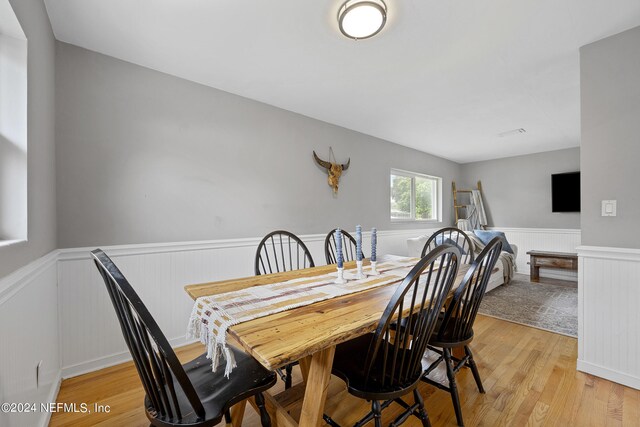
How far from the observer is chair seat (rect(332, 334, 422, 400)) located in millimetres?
1085

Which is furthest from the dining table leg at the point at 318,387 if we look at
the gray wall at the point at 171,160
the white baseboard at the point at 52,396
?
the gray wall at the point at 171,160

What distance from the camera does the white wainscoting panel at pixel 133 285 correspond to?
1.91 m

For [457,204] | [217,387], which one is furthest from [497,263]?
[217,387]

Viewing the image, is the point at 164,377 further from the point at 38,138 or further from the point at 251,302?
the point at 38,138

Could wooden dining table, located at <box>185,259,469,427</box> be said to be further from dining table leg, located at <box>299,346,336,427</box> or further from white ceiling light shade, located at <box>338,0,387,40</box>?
white ceiling light shade, located at <box>338,0,387,40</box>

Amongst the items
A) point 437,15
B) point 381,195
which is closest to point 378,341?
point 437,15

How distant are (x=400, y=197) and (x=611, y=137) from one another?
2984 mm

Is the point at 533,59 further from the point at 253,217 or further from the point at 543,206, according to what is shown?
the point at 543,206

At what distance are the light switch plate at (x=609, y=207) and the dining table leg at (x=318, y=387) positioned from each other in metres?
2.08

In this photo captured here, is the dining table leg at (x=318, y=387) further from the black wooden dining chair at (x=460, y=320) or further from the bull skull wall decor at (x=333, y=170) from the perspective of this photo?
the bull skull wall decor at (x=333, y=170)

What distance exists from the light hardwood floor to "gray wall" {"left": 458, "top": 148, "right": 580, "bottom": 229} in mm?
3766

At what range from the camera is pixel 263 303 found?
1.24m

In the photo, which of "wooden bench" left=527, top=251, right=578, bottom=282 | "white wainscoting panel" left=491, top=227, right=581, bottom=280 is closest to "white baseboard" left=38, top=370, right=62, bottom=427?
"wooden bench" left=527, top=251, right=578, bottom=282

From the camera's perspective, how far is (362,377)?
3.76 ft
